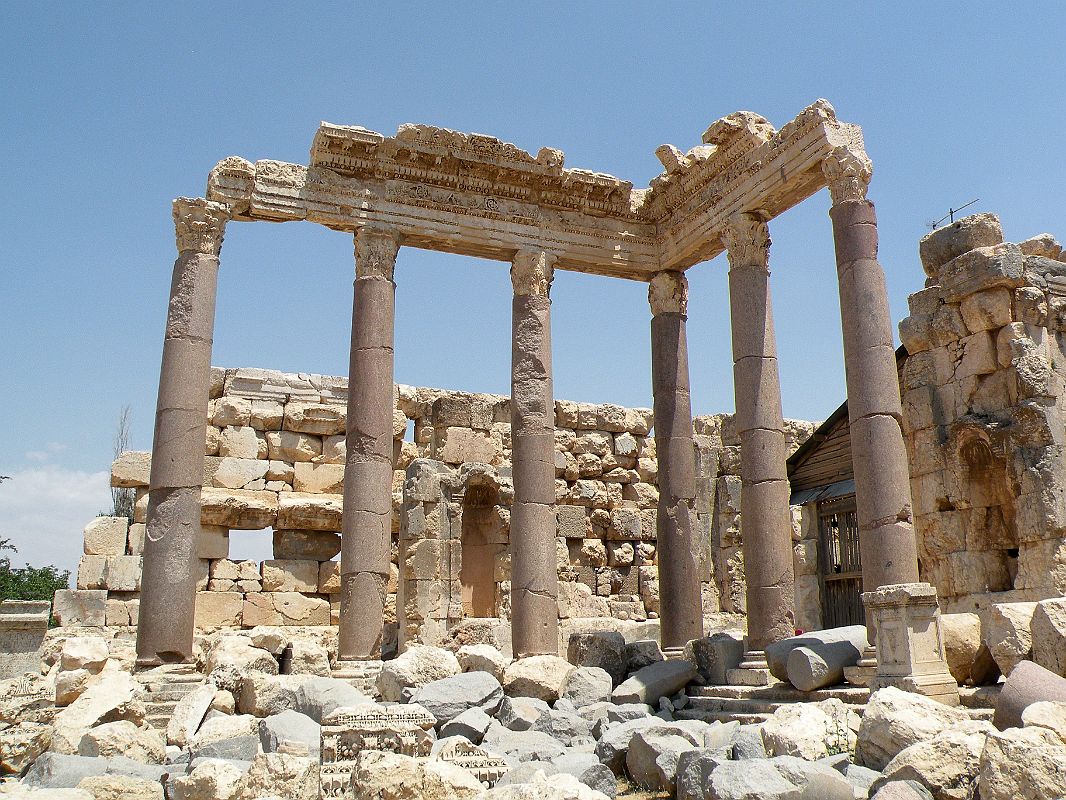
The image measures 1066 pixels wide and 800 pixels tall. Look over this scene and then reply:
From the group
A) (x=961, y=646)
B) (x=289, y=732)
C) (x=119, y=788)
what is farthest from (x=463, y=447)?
(x=119, y=788)

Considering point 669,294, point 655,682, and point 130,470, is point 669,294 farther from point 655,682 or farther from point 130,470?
point 130,470

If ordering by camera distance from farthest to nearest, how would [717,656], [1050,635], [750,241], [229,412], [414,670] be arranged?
1. [229,412]
2. [750,241]
3. [717,656]
4. [414,670]
5. [1050,635]

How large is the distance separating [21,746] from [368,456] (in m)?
5.24

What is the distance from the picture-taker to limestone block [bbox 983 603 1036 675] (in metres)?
8.48

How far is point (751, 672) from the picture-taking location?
1139 cm

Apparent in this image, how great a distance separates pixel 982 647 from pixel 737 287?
573 cm

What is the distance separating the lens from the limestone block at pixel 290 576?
1617 cm

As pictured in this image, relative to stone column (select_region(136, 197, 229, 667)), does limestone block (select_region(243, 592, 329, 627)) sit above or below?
below

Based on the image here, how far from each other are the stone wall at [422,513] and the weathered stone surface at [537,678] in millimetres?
4383

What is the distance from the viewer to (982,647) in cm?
925

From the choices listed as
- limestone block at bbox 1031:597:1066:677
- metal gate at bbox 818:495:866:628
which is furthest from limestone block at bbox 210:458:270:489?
limestone block at bbox 1031:597:1066:677

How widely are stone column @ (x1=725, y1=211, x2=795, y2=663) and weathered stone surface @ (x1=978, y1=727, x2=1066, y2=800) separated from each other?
5920mm

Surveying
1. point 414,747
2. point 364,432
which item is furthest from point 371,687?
point 414,747

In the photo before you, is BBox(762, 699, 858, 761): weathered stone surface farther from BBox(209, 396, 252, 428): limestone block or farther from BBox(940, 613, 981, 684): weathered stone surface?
BBox(209, 396, 252, 428): limestone block
